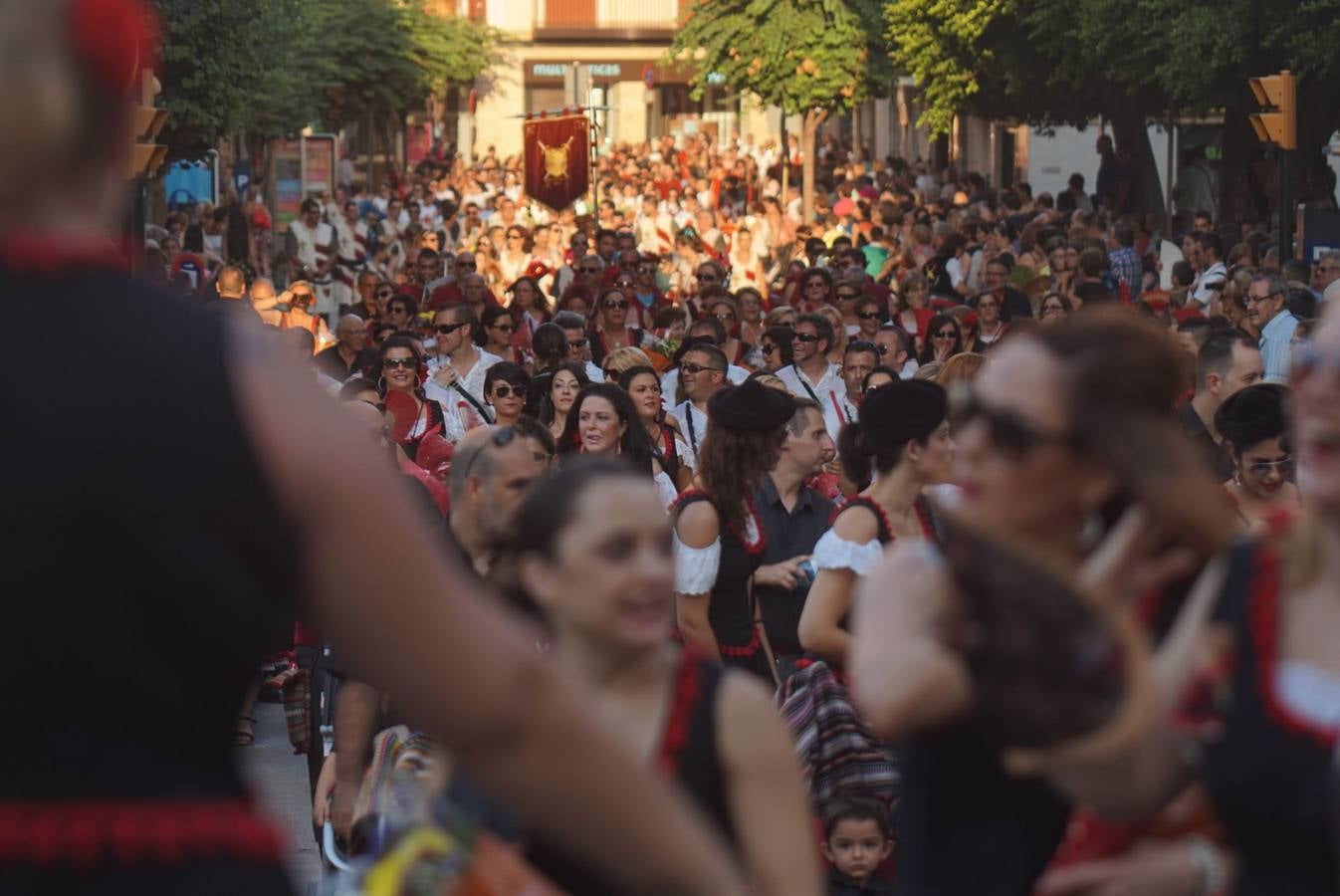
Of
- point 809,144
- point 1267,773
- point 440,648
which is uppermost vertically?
point 809,144

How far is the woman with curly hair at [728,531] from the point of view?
7766mm

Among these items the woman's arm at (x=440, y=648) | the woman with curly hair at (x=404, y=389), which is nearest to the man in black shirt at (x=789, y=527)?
the woman with curly hair at (x=404, y=389)

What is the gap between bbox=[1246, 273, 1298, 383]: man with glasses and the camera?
13.7 m

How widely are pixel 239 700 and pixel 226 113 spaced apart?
94.5 feet

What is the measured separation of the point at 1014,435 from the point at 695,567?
495cm

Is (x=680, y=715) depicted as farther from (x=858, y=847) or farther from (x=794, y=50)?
(x=794, y=50)

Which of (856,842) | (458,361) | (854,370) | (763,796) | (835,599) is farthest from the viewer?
(458,361)

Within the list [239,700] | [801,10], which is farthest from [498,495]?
[801,10]

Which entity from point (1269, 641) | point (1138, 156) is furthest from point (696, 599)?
point (1138, 156)

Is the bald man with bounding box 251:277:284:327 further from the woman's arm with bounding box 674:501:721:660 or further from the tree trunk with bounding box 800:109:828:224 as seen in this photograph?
the tree trunk with bounding box 800:109:828:224

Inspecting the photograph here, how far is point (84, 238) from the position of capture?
1.89 metres

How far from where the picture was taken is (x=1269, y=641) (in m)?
2.86

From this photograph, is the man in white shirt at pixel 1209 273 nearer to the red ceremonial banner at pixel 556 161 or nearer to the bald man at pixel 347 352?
the bald man at pixel 347 352

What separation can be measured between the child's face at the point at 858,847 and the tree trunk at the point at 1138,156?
98.8ft
